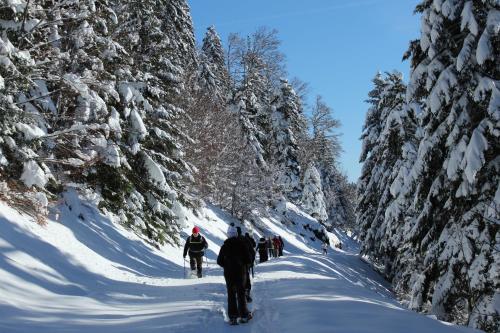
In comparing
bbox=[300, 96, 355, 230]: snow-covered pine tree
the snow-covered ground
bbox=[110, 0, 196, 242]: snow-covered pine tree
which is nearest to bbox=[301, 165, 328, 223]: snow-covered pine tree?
bbox=[300, 96, 355, 230]: snow-covered pine tree

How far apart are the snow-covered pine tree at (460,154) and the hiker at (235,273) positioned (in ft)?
17.4

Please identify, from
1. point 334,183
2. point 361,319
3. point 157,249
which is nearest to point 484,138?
point 361,319

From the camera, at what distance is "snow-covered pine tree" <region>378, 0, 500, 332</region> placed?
36.2ft

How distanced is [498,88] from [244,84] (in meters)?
39.0

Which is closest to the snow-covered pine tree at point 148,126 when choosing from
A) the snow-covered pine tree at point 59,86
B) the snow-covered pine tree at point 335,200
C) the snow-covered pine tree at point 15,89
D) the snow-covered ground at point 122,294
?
the snow-covered pine tree at point 59,86

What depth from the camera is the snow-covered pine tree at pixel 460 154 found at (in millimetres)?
11031

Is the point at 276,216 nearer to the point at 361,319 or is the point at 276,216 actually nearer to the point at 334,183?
the point at 334,183

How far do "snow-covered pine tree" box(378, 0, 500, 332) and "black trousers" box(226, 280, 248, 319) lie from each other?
209 inches

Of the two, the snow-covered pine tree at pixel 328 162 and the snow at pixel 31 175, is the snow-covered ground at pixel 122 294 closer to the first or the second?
the snow at pixel 31 175

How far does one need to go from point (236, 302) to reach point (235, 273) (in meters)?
0.60

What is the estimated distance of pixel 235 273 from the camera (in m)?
9.30

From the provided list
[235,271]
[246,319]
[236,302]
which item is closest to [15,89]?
[235,271]

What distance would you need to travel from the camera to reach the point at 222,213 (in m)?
38.1

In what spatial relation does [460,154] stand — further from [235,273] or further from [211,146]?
[211,146]
